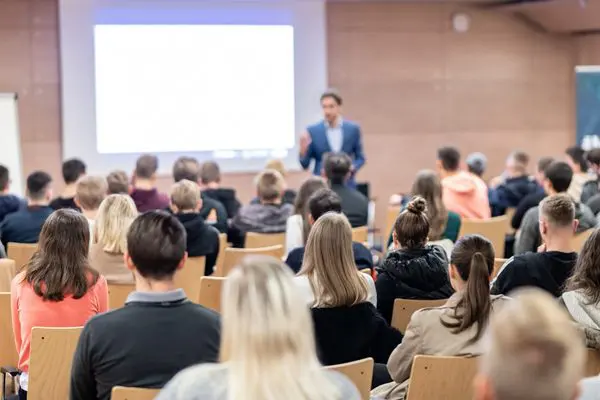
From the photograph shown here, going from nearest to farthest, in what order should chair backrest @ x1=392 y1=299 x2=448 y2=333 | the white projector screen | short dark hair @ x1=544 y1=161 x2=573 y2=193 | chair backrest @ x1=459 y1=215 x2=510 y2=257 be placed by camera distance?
chair backrest @ x1=392 y1=299 x2=448 y2=333 → short dark hair @ x1=544 y1=161 x2=573 y2=193 → chair backrest @ x1=459 y1=215 x2=510 y2=257 → the white projector screen

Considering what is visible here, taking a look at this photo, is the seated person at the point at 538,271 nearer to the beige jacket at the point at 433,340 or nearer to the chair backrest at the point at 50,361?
the beige jacket at the point at 433,340

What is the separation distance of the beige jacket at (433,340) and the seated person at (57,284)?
123cm

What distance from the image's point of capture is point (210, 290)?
4.58 metres

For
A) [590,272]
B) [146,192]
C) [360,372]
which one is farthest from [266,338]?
[146,192]

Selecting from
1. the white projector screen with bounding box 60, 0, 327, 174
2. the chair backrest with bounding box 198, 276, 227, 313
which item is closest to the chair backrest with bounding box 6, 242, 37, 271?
the chair backrest with bounding box 198, 276, 227, 313

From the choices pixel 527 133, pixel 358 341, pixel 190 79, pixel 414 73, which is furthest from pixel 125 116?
pixel 358 341

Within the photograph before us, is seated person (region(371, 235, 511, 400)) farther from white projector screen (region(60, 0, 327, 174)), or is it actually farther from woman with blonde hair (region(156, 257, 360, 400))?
white projector screen (region(60, 0, 327, 174))

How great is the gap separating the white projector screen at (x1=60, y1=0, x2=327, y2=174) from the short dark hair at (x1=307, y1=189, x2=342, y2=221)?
4.68 metres

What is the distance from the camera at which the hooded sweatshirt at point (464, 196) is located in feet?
24.3

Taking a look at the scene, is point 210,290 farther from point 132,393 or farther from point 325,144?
point 325,144

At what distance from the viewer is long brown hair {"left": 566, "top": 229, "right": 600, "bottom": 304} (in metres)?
3.58

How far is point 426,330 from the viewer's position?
334 cm

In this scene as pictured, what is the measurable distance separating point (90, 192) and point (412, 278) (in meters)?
2.37

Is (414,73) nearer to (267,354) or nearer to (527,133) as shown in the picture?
(527,133)
